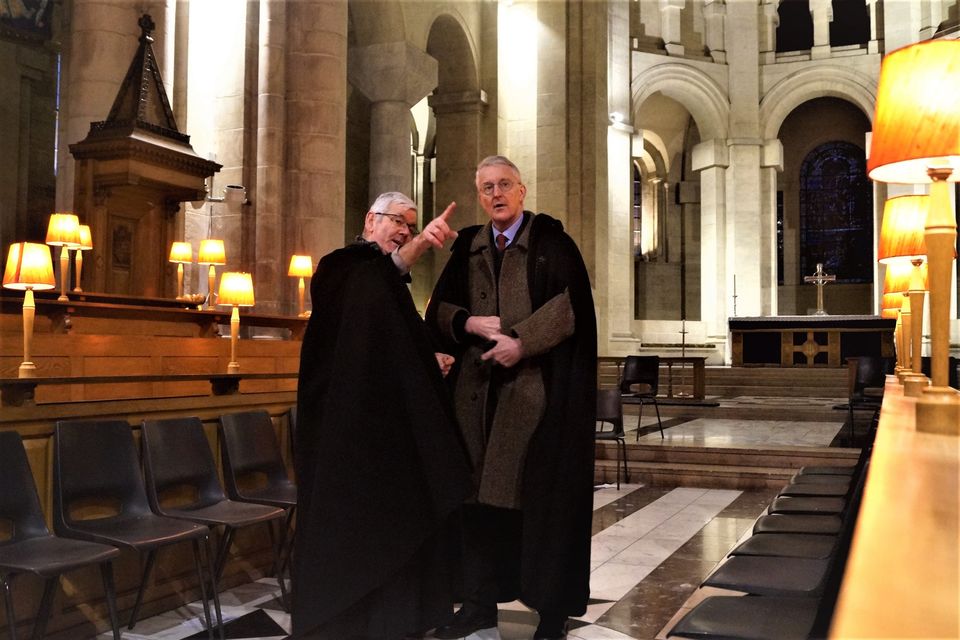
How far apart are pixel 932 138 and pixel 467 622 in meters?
2.26

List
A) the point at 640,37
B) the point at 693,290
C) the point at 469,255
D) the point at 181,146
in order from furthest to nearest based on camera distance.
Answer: the point at 693,290, the point at 640,37, the point at 181,146, the point at 469,255

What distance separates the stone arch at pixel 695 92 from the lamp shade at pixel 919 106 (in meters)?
23.1

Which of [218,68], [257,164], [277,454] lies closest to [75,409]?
[277,454]

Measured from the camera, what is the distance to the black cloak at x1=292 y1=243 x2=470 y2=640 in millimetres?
2930

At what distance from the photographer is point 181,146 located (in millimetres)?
9375

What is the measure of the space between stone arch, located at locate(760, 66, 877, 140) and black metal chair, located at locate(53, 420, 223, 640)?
79.1 ft

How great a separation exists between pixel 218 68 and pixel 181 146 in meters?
2.66

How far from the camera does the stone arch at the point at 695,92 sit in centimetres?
2464

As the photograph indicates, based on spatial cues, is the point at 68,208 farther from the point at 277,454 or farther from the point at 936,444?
the point at 936,444

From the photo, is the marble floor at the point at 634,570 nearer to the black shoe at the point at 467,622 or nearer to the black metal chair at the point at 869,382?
the black shoe at the point at 467,622

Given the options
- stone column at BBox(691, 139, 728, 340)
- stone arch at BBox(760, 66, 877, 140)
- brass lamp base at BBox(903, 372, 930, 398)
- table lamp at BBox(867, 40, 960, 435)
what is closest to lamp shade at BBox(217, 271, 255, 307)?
brass lamp base at BBox(903, 372, 930, 398)

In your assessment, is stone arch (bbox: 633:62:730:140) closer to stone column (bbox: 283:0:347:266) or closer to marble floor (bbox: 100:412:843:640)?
stone column (bbox: 283:0:347:266)

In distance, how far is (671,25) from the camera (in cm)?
2500

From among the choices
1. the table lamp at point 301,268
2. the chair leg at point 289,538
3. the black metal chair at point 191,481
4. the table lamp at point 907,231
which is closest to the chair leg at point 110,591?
the black metal chair at point 191,481
